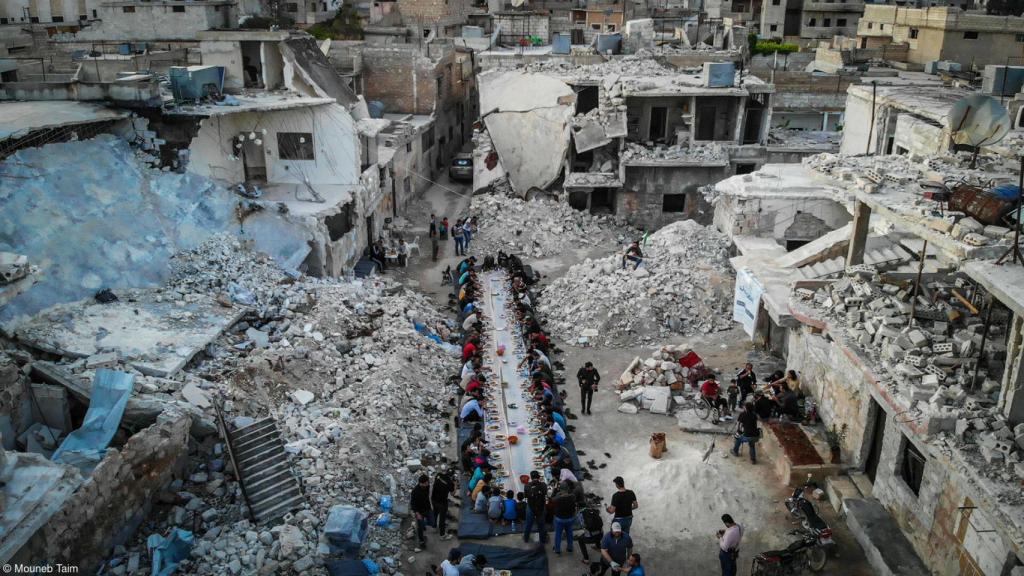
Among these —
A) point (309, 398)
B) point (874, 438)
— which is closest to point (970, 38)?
point (874, 438)

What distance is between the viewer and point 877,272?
16.0 meters

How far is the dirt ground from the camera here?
12359 mm

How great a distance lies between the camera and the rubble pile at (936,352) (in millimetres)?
10891

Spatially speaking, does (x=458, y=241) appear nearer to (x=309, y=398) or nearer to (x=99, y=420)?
(x=309, y=398)

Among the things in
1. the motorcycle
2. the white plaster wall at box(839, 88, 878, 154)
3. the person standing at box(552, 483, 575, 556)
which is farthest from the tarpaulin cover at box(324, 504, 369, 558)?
the white plaster wall at box(839, 88, 878, 154)

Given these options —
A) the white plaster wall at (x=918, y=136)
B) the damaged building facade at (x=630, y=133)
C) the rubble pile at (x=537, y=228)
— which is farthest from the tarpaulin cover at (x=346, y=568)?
the damaged building facade at (x=630, y=133)

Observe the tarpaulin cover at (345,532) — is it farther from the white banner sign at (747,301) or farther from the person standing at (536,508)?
the white banner sign at (747,301)

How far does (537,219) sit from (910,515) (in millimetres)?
18050

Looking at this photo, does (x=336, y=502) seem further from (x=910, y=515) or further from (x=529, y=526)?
(x=910, y=515)

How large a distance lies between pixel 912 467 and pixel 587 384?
624 cm

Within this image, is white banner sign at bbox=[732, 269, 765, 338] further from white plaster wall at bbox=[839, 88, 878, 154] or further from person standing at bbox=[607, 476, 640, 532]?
white plaster wall at bbox=[839, 88, 878, 154]

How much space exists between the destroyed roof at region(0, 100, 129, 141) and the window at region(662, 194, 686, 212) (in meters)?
17.7

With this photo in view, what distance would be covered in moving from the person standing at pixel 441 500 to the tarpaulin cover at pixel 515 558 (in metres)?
0.42

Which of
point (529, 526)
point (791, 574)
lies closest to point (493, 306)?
point (529, 526)
